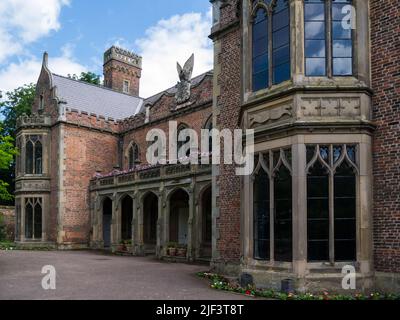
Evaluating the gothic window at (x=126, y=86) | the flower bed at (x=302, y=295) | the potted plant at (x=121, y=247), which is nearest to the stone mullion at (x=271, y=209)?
the flower bed at (x=302, y=295)

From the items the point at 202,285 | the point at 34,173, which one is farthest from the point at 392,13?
the point at 34,173

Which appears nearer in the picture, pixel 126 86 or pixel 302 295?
pixel 302 295

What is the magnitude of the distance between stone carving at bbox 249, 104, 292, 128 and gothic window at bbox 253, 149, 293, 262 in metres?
0.78

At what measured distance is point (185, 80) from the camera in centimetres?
2488

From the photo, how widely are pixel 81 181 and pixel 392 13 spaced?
73.6ft

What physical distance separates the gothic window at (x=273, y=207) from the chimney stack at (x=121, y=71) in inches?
1321

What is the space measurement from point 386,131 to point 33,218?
78.7ft

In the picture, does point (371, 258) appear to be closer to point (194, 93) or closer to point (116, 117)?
point (194, 93)

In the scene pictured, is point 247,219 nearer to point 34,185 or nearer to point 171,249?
point 171,249

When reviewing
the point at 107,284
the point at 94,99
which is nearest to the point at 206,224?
the point at 107,284

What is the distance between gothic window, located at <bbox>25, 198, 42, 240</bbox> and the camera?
92.2 ft

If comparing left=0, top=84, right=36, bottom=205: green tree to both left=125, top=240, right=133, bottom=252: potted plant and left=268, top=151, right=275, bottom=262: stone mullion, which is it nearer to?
left=125, top=240, right=133, bottom=252: potted plant

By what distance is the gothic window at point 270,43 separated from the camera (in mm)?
10234
